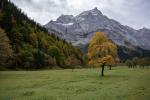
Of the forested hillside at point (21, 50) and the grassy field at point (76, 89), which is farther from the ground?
the forested hillside at point (21, 50)

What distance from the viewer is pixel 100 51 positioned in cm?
8212

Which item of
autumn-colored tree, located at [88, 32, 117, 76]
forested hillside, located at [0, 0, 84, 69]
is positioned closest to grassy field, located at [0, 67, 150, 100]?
autumn-colored tree, located at [88, 32, 117, 76]

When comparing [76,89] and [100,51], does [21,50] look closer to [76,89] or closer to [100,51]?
[100,51]

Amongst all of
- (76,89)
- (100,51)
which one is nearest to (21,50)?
(100,51)

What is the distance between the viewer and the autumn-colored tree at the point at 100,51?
265ft

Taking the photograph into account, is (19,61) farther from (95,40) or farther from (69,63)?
(95,40)

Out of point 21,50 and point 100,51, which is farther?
point 21,50

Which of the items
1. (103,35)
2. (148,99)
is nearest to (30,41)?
(103,35)

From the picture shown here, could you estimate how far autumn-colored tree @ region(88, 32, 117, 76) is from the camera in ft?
265

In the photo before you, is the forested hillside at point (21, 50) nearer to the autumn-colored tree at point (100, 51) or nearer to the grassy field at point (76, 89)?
the autumn-colored tree at point (100, 51)

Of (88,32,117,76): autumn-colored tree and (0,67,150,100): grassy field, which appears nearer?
(0,67,150,100): grassy field

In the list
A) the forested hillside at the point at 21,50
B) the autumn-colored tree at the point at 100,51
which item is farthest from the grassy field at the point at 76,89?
the forested hillside at the point at 21,50

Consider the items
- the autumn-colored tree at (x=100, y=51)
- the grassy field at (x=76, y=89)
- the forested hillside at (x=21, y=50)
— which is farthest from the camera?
the forested hillside at (x=21, y=50)

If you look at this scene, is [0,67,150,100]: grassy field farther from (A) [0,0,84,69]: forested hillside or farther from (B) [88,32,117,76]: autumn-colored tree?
(A) [0,0,84,69]: forested hillside
